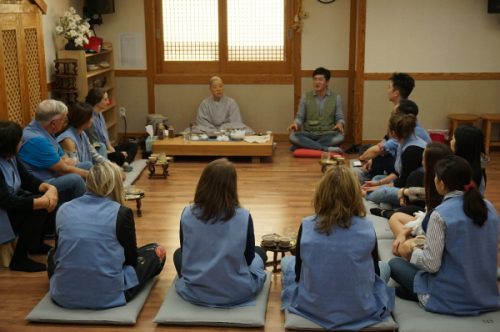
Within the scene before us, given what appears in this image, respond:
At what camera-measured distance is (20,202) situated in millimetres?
4242

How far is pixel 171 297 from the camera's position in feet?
12.2

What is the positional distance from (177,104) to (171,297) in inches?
195

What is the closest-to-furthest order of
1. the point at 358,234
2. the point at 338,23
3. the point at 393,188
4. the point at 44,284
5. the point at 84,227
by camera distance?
the point at 358,234, the point at 84,227, the point at 44,284, the point at 393,188, the point at 338,23

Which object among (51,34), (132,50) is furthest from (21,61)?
(132,50)

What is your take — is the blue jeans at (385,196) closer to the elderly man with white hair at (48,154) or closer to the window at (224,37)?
the elderly man with white hair at (48,154)

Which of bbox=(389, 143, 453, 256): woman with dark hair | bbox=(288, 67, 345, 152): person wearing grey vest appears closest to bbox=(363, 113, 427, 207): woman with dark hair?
bbox=(389, 143, 453, 256): woman with dark hair

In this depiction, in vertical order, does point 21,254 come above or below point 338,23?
below

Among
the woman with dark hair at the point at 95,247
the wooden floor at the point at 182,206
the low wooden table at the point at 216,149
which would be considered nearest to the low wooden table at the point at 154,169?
the wooden floor at the point at 182,206

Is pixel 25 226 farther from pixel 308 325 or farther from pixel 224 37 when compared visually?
pixel 224 37

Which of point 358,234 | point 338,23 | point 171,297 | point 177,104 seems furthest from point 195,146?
point 358,234

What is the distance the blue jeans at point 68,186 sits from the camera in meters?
4.76

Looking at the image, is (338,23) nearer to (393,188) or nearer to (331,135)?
(331,135)

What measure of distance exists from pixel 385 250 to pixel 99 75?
4705mm

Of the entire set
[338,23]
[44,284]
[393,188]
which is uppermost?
[338,23]
